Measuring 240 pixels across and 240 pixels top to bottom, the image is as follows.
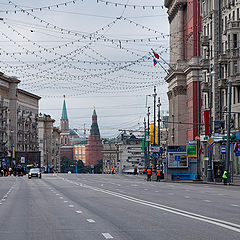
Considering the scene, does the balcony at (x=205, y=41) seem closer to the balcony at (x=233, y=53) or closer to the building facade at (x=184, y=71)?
the balcony at (x=233, y=53)

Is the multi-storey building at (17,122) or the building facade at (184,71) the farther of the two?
the multi-storey building at (17,122)

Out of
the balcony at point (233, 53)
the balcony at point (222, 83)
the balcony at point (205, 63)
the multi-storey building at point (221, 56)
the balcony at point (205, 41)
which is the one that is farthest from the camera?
the balcony at point (205, 41)

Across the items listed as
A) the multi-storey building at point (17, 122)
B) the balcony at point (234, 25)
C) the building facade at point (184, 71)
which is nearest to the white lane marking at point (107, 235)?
the balcony at point (234, 25)

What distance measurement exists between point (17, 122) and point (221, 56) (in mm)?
110660

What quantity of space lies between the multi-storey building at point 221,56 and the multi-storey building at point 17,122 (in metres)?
82.1

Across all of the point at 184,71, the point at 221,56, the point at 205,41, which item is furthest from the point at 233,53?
the point at 184,71

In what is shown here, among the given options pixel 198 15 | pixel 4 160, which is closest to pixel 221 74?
pixel 198 15

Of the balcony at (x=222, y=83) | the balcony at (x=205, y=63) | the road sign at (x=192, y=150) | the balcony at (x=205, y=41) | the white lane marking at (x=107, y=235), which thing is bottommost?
the white lane marking at (x=107, y=235)

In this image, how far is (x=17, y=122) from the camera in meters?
178

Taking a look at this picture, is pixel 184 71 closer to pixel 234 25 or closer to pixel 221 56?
pixel 221 56

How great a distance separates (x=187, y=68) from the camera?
104062mm

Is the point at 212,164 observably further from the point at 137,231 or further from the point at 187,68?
the point at 137,231

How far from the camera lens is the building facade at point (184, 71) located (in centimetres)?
10231

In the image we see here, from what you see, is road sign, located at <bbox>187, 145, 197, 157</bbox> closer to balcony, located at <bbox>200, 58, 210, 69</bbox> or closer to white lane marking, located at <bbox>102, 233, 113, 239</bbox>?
balcony, located at <bbox>200, 58, 210, 69</bbox>
